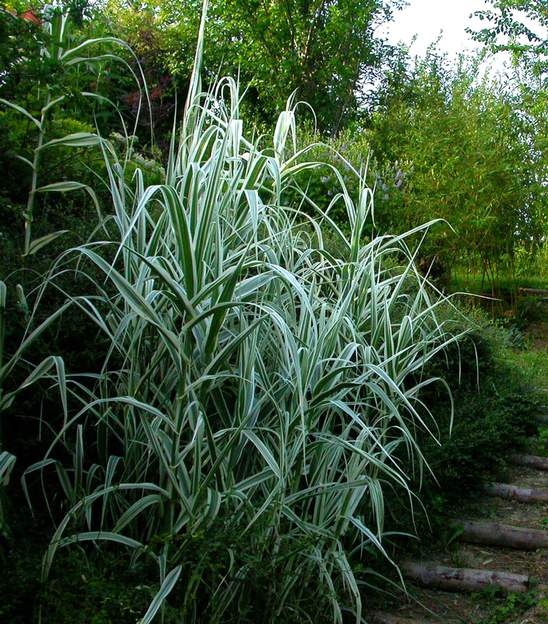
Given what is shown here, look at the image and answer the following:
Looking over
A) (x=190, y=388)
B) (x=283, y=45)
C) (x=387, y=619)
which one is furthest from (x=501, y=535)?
(x=283, y=45)

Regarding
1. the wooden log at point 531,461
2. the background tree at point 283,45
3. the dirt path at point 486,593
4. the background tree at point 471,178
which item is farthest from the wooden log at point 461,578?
the background tree at point 283,45

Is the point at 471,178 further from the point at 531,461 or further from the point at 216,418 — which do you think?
the point at 216,418

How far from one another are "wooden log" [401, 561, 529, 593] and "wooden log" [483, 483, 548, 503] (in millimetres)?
757

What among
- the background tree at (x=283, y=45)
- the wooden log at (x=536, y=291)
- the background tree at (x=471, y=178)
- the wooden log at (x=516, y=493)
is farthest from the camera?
the background tree at (x=283, y=45)

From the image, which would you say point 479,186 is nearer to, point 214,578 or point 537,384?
point 537,384

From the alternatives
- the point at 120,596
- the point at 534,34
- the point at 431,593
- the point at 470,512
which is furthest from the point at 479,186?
the point at 120,596

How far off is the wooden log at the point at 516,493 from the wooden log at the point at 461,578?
76cm

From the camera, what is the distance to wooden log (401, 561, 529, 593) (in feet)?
10.8

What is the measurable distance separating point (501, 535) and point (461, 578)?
0.41m

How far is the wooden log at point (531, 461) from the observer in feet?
14.7

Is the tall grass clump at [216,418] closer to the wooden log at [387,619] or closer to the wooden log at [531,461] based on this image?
the wooden log at [387,619]

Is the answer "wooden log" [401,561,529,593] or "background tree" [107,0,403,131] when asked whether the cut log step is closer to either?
"wooden log" [401,561,529,593]

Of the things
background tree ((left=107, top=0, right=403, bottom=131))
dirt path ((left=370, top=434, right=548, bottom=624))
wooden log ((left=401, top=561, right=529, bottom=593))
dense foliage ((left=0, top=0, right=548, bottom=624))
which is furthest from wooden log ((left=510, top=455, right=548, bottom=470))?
background tree ((left=107, top=0, right=403, bottom=131))

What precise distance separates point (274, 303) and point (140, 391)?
22.0 inches
